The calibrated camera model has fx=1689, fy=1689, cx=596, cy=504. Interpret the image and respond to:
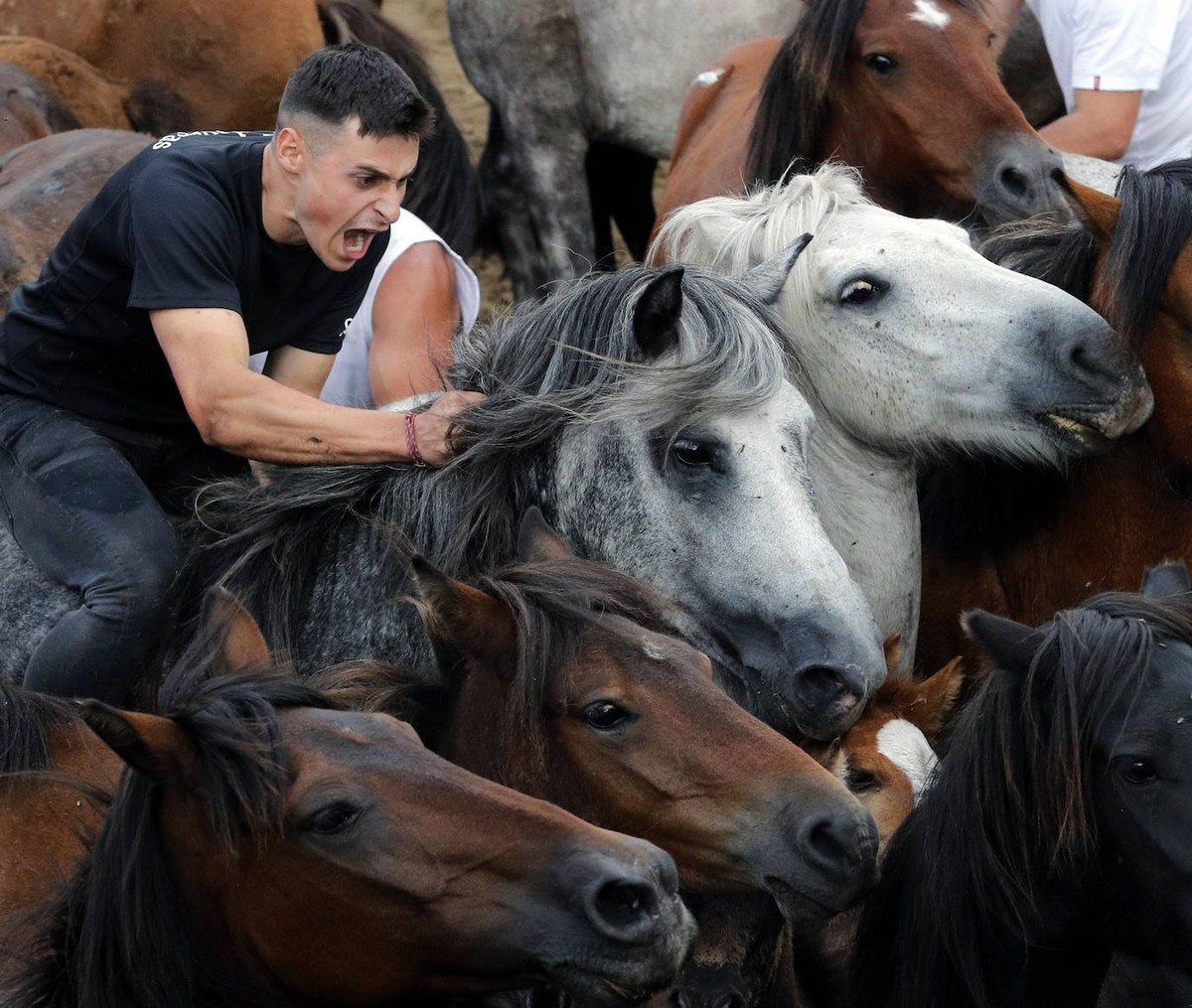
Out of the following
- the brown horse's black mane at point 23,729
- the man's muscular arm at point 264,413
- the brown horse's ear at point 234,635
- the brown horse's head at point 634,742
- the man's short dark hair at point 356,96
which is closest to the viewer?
the brown horse's head at point 634,742

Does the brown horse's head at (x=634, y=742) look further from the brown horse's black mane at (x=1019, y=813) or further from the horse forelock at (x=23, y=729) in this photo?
the horse forelock at (x=23, y=729)

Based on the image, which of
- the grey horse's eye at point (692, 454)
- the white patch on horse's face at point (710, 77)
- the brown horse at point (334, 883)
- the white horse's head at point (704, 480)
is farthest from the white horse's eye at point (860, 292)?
the white patch on horse's face at point (710, 77)

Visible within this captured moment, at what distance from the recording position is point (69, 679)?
3.24 m

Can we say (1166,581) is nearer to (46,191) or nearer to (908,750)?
(908,750)

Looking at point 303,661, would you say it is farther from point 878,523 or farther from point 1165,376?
point 1165,376

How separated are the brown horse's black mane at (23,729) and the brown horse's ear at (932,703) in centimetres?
174

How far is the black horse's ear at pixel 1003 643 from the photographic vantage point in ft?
8.74

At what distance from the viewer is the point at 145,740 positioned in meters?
2.17

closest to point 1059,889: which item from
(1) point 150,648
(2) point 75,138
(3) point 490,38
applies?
(1) point 150,648

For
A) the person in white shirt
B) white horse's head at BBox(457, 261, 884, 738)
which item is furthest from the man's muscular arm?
the person in white shirt

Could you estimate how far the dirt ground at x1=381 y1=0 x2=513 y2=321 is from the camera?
27.7ft

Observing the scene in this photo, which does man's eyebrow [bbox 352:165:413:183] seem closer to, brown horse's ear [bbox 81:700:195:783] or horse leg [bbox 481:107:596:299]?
brown horse's ear [bbox 81:700:195:783]

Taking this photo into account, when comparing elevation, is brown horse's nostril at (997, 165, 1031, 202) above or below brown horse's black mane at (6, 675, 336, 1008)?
below

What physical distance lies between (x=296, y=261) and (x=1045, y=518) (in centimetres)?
177
